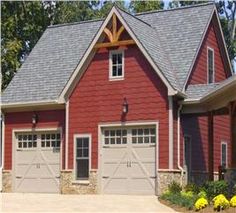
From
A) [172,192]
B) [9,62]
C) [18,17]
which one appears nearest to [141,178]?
[172,192]

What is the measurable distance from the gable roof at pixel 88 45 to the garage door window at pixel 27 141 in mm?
1572

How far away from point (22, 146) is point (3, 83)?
12.6m

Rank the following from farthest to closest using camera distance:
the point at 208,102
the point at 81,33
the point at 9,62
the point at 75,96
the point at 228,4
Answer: the point at 228,4
the point at 9,62
the point at 81,33
the point at 75,96
the point at 208,102

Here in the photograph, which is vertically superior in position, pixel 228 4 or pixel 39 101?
pixel 228 4

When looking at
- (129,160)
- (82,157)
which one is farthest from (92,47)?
(129,160)

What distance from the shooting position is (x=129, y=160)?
22.5m

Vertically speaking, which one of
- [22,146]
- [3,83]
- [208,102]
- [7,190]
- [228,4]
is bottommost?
[7,190]

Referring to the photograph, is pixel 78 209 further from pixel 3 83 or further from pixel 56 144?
pixel 3 83

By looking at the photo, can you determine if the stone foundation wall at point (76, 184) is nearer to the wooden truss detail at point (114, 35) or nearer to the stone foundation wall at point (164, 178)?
the stone foundation wall at point (164, 178)

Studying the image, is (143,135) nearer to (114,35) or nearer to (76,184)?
(76,184)

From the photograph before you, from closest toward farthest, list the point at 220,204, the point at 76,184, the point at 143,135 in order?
the point at 220,204 → the point at 143,135 → the point at 76,184

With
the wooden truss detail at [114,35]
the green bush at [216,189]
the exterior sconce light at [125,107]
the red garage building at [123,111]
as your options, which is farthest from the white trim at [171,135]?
the green bush at [216,189]

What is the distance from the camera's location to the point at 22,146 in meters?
25.5

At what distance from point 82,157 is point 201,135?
17.7ft
